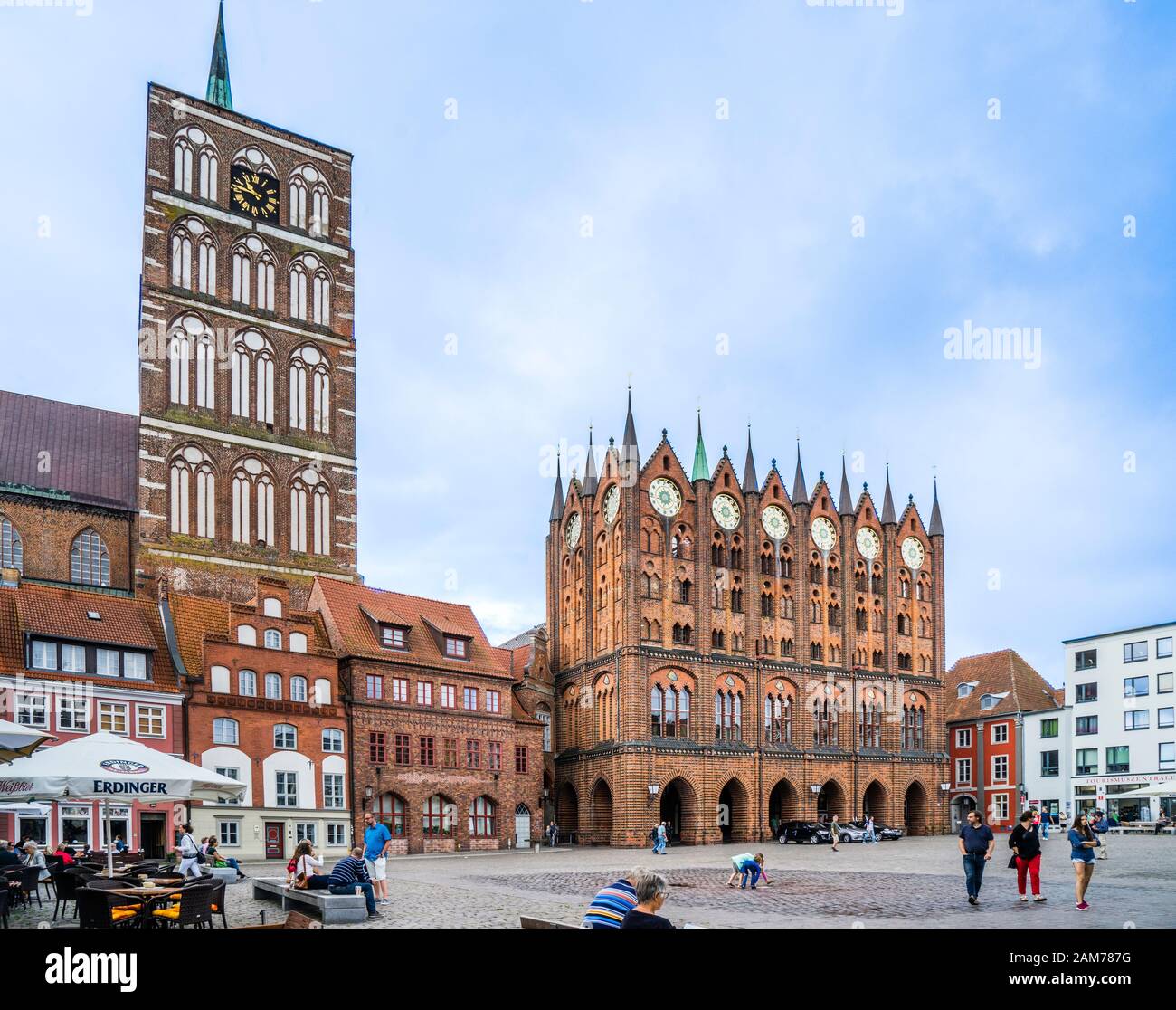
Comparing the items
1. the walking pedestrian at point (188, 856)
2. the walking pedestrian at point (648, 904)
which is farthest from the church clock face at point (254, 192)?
the walking pedestrian at point (648, 904)

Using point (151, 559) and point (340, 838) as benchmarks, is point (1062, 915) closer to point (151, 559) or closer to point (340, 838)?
point (340, 838)

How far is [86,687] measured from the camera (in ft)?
135

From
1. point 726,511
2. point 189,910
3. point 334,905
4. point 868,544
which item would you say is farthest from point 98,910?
point 868,544

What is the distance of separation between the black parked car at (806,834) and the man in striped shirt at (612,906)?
50319mm

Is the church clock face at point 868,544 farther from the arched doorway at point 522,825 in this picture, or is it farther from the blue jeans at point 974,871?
the blue jeans at point 974,871

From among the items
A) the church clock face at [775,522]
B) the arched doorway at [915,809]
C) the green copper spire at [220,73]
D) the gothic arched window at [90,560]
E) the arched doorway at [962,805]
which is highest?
the green copper spire at [220,73]

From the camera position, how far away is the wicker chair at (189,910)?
14711mm

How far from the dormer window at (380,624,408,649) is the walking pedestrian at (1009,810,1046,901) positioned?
37394mm

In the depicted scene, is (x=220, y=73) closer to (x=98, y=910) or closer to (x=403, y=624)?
(x=403, y=624)

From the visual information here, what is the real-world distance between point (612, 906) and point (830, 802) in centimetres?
6163

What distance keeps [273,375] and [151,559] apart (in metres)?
12.5

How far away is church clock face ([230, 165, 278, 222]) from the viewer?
211 feet

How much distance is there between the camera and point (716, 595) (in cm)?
6575
